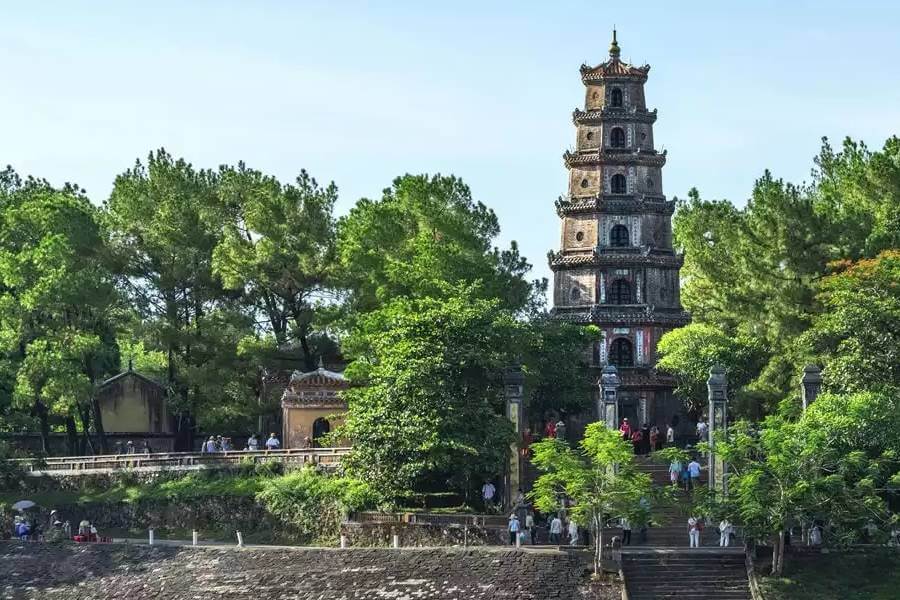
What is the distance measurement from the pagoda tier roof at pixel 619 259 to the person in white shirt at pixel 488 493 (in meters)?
16.8

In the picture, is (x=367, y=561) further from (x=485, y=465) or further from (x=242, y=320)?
(x=242, y=320)

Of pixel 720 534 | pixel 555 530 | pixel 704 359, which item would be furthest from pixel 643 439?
pixel 720 534

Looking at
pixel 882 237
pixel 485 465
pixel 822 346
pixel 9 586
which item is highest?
pixel 882 237

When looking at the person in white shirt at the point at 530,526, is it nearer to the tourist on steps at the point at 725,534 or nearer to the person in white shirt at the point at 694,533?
the person in white shirt at the point at 694,533

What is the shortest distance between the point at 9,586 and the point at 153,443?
64.5 ft

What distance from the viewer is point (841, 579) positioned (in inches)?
1757

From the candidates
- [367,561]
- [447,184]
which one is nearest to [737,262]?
[447,184]

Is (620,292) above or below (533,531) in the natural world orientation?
above

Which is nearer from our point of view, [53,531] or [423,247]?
[53,531]

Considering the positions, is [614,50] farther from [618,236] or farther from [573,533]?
[573,533]

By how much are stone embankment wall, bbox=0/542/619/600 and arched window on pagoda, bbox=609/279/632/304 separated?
22041mm

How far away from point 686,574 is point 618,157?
25.2 m

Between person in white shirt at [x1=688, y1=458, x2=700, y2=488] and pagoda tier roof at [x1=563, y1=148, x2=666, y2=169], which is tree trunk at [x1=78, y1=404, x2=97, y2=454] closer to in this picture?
pagoda tier roof at [x1=563, y1=148, x2=666, y2=169]

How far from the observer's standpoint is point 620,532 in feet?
157
